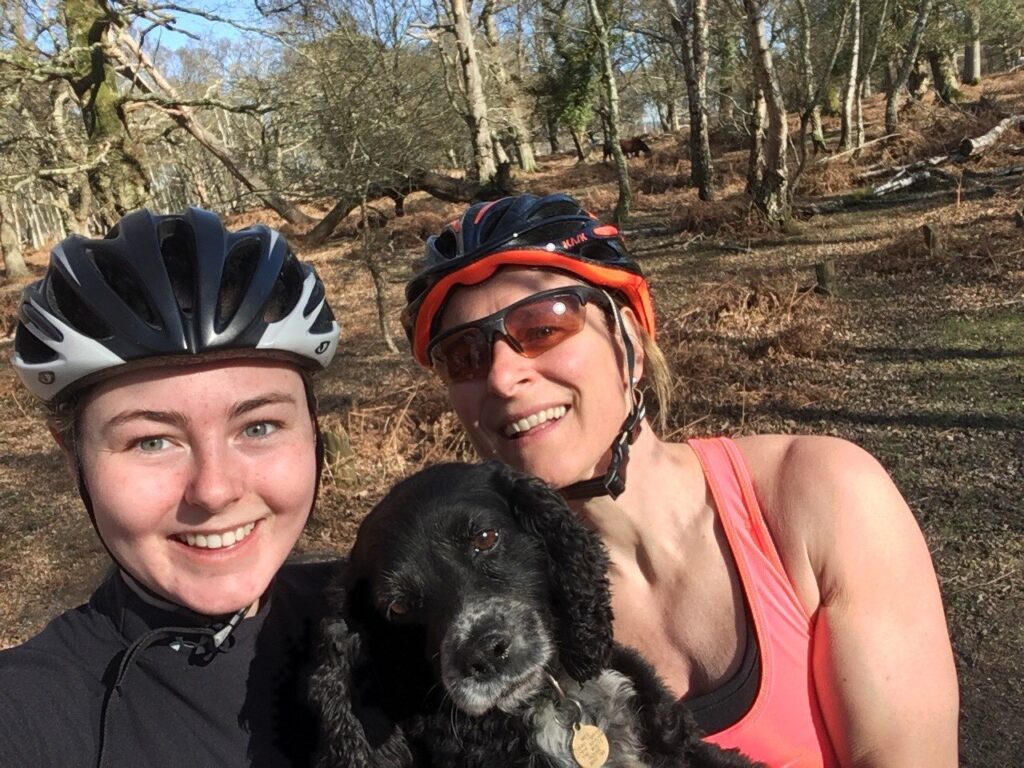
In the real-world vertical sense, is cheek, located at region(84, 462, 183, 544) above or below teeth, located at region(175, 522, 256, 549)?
above

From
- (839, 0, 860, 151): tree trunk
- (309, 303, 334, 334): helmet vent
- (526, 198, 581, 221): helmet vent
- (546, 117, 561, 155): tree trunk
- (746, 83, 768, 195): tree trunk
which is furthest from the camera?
(546, 117, 561, 155): tree trunk

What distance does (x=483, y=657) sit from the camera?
2.02 meters

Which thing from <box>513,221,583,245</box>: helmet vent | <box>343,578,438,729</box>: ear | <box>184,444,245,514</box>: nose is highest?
<box>513,221,583,245</box>: helmet vent

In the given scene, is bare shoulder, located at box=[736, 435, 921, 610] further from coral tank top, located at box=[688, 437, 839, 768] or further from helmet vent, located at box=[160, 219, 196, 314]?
helmet vent, located at box=[160, 219, 196, 314]

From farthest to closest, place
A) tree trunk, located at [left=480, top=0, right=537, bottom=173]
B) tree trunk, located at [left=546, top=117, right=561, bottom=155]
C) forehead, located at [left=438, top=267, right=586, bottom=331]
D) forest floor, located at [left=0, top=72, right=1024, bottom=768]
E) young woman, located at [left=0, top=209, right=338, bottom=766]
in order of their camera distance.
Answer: tree trunk, located at [left=546, top=117, right=561, bottom=155]
tree trunk, located at [left=480, top=0, right=537, bottom=173]
forest floor, located at [left=0, top=72, right=1024, bottom=768]
forehead, located at [left=438, top=267, right=586, bottom=331]
young woman, located at [left=0, top=209, right=338, bottom=766]

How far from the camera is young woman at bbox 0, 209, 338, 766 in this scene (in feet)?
5.40

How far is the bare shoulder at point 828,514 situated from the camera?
6.88ft

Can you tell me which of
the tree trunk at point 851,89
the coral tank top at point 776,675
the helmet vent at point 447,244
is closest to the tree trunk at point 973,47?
the tree trunk at point 851,89

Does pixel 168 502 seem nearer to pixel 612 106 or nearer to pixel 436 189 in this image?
pixel 436 189

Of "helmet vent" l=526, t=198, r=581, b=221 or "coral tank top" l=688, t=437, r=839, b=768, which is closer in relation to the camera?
"coral tank top" l=688, t=437, r=839, b=768

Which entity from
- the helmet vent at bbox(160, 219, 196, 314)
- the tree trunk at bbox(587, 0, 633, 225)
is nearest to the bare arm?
the helmet vent at bbox(160, 219, 196, 314)

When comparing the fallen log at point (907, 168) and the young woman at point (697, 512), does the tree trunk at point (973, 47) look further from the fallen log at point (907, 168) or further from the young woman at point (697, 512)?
the young woman at point (697, 512)

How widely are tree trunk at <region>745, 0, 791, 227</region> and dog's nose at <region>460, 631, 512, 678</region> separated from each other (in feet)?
48.4

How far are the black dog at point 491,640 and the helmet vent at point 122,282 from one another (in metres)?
0.89
